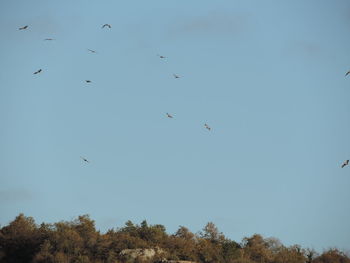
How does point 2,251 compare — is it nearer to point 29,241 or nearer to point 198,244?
point 29,241

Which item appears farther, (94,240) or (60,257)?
(94,240)

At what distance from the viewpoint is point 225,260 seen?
424 ft

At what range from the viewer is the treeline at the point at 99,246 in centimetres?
12150

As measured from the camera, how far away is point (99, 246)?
12469cm

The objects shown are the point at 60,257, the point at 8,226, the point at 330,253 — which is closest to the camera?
the point at 60,257

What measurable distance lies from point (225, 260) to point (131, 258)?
67.0ft

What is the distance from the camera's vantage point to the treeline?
122m

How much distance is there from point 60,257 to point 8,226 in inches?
1006

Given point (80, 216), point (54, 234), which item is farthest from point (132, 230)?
point (54, 234)

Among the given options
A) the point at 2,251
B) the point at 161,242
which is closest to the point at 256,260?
the point at 161,242

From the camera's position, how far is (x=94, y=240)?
5015 inches

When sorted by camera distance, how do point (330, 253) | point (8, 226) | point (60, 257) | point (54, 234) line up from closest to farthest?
point (60, 257)
point (54, 234)
point (8, 226)
point (330, 253)

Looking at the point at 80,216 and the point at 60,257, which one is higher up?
the point at 80,216

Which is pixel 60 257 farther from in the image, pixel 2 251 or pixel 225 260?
pixel 225 260
